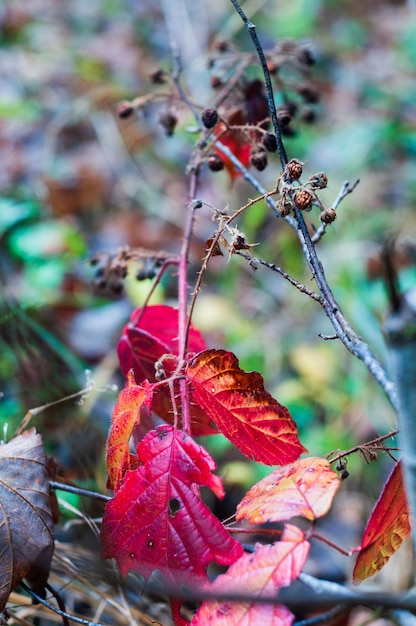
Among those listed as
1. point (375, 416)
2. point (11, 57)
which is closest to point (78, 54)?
point (11, 57)

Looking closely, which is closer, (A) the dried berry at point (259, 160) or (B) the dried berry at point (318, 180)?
(B) the dried berry at point (318, 180)

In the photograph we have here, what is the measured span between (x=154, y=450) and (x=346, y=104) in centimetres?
256

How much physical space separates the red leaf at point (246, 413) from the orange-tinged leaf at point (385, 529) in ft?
0.29

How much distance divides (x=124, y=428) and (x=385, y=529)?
246mm

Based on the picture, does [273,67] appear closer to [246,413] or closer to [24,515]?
[246,413]

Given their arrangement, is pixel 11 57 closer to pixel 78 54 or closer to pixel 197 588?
pixel 78 54

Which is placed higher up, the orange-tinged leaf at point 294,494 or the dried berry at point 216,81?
the dried berry at point 216,81

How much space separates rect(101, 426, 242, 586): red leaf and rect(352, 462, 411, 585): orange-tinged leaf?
0.12 m

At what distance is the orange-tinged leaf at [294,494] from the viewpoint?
0.46 m

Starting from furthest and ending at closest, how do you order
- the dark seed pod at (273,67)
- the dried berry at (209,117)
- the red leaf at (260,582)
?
the dark seed pod at (273,67) < the dried berry at (209,117) < the red leaf at (260,582)

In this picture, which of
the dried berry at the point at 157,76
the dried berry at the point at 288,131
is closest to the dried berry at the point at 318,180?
the dried berry at the point at 288,131

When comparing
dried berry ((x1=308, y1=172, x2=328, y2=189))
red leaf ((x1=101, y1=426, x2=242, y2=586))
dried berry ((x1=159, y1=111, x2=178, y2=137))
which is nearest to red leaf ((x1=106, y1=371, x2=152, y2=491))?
red leaf ((x1=101, y1=426, x2=242, y2=586))

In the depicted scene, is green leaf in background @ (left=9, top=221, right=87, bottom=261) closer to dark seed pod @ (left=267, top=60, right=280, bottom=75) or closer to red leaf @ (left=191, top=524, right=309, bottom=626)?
dark seed pod @ (left=267, top=60, right=280, bottom=75)

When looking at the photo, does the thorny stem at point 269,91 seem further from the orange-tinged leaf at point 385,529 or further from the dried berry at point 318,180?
the orange-tinged leaf at point 385,529
